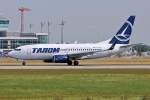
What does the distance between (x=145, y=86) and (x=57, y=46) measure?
49342mm

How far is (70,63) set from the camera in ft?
303

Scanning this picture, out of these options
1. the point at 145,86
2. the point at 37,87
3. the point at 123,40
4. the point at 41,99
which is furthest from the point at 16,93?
the point at 123,40

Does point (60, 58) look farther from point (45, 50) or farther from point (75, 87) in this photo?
point (75, 87)

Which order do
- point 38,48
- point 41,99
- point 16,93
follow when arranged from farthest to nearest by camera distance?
point 38,48 < point 16,93 < point 41,99

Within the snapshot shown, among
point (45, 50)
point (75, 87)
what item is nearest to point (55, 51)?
point (45, 50)

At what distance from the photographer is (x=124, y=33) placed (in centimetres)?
9881

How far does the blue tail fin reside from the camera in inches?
3821

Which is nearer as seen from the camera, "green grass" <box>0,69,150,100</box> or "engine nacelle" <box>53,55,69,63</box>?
"green grass" <box>0,69,150,100</box>

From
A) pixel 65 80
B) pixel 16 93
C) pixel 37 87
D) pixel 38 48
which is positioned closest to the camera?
pixel 16 93

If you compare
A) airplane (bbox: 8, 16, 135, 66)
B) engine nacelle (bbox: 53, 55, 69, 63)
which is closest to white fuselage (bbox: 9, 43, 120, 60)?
airplane (bbox: 8, 16, 135, 66)

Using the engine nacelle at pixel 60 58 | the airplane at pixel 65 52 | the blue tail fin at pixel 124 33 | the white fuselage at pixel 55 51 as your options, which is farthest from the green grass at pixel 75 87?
the blue tail fin at pixel 124 33

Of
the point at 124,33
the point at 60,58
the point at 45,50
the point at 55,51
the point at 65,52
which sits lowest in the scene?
the point at 60,58

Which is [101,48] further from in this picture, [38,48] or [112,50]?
[38,48]

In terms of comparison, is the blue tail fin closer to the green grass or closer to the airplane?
the airplane
